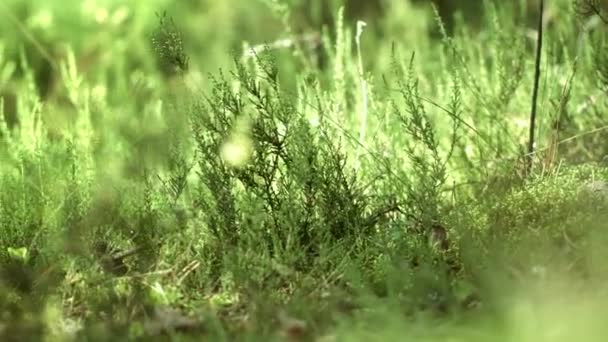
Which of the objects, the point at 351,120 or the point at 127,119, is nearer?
the point at 351,120

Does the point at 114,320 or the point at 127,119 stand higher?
the point at 127,119

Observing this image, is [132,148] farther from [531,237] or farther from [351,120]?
[531,237]

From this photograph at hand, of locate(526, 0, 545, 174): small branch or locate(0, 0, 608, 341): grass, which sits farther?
locate(526, 0, 545, 174): small branch

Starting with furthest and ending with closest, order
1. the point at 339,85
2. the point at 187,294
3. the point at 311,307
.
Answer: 1. the point at 339,85
2. the point at 187,294
3. the point at 311,307

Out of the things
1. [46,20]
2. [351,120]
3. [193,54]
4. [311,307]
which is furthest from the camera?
[193,54]

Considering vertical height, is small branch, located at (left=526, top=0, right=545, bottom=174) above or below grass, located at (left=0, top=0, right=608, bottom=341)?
above

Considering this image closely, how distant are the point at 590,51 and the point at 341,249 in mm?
1731

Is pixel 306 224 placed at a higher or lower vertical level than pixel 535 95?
lower

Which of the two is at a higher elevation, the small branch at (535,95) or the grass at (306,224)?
the small branch at (535,95)

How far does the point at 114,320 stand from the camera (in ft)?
7.88

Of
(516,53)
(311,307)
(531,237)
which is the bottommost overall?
(311,307)

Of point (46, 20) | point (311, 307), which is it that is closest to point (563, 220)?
point (311, 307)

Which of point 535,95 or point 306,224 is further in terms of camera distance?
point 535,95

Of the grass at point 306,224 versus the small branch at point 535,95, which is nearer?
the grass at point 306,224
